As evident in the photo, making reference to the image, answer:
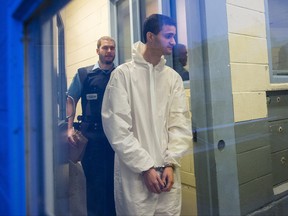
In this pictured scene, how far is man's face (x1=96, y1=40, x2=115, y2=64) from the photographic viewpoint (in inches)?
47.2

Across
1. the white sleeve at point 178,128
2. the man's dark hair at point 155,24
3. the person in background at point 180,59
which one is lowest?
the white sleeve at point 178,128

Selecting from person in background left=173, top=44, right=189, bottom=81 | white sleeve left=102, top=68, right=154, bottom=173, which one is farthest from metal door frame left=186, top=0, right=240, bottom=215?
white sleeve left=102, top=68, right=154, bottom=173

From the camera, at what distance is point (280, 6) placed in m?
1.53

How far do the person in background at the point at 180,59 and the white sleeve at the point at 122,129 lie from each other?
48 cm

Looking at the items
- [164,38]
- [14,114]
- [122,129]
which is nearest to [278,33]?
[164,38]

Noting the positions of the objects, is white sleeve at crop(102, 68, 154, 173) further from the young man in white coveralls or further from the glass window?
the glass window

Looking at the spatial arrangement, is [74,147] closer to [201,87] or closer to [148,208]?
[148,208]

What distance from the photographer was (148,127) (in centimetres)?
105

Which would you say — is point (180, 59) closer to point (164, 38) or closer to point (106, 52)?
point (164, 38)

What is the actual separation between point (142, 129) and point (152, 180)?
22 cm

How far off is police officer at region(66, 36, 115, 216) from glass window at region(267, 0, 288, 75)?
3.54ft

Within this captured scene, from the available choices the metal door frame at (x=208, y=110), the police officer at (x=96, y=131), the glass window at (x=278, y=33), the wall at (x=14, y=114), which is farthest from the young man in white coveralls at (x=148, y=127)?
the glass window at (x=278, y=33)

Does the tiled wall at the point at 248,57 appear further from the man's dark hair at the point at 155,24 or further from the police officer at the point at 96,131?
the police officer at the point at 96,131

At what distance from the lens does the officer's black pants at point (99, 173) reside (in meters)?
1.15
